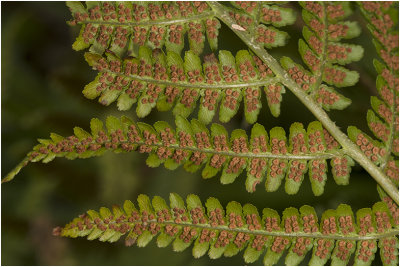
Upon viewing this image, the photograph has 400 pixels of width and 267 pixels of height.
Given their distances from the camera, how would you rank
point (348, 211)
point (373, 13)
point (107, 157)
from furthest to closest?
1. point (107, 157)
2. point (348, 211)
3. point (373, 13)

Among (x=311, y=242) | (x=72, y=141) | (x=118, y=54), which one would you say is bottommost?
(x=311, y=242)

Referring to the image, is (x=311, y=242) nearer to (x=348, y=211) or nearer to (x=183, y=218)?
(x=348, y=211)

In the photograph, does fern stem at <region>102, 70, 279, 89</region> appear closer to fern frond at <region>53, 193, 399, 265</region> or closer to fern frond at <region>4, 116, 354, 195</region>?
fern frond at <region>4, 116, 354, 195</region>

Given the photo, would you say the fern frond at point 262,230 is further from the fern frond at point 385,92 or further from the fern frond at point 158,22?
the fern frond at point 158,22

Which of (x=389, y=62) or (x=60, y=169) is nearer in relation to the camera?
(x=389, y=62)

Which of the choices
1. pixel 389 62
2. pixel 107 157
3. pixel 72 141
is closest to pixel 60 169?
pixel 107 157

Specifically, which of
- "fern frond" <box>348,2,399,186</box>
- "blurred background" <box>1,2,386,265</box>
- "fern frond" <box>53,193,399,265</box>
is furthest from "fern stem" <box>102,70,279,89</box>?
"blurred background" <box>1,2,386,265</box>
